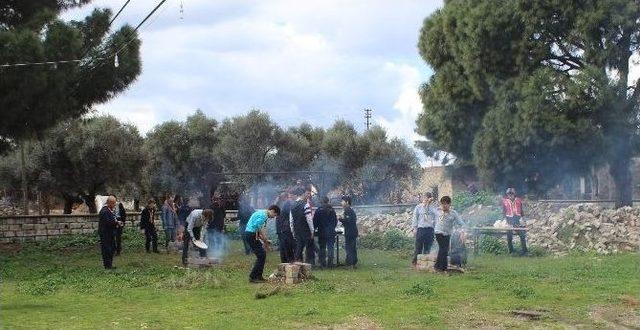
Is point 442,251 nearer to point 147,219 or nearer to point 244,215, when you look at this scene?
point 244,215

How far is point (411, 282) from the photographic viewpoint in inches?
600

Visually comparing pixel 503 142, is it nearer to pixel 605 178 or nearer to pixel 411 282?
pixel 411 282

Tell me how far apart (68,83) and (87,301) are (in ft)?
33.5

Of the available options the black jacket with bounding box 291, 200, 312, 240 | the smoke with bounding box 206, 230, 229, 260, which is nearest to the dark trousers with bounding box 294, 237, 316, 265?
the black jacket with bounding box 291, 200, 312, 240

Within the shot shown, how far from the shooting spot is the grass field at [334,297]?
10969 millimetres

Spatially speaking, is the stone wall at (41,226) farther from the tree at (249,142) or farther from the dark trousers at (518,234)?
the tree at (249,142)

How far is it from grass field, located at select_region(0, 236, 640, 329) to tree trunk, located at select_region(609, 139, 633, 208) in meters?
14.6

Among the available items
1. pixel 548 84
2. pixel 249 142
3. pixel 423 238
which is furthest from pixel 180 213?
pixel 249 142

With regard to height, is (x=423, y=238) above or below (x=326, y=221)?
below

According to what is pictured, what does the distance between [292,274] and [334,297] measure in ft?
6.76

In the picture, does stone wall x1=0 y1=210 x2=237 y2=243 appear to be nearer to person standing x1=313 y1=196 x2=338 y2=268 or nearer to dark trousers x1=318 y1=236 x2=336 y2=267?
person standing x1=313 y1=196 x2=338 y2=268

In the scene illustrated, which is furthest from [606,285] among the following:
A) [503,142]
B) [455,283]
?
[503,142]

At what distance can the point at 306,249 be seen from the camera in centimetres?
1934

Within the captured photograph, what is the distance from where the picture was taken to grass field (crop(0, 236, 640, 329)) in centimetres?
1097
